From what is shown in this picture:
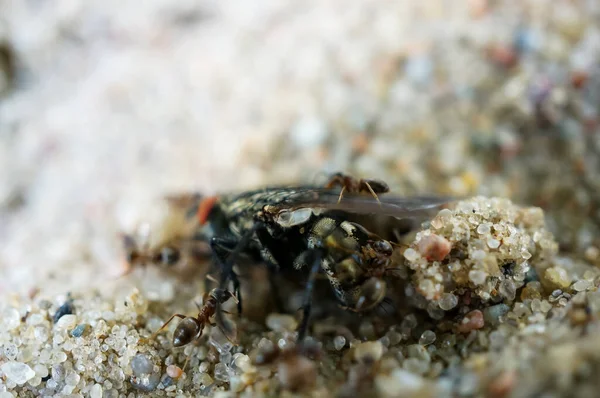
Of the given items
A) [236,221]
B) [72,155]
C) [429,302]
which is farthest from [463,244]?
[72,155]

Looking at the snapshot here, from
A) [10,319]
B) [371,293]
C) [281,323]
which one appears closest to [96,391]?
[10,319]

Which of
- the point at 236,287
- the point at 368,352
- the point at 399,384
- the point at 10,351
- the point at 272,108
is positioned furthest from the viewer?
the point at 272,108

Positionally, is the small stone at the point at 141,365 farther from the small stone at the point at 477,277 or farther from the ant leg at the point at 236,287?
the small stone at the point at 477,277

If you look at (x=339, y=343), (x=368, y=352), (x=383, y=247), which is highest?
(x=383, y=247)

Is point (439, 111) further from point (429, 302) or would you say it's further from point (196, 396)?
point (196, 396)

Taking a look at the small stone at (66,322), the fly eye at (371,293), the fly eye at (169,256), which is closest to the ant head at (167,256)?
the fly eye at (169,256)

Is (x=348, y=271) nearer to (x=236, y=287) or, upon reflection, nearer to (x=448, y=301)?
(x=448, y=301)

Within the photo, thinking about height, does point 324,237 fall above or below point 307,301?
above
